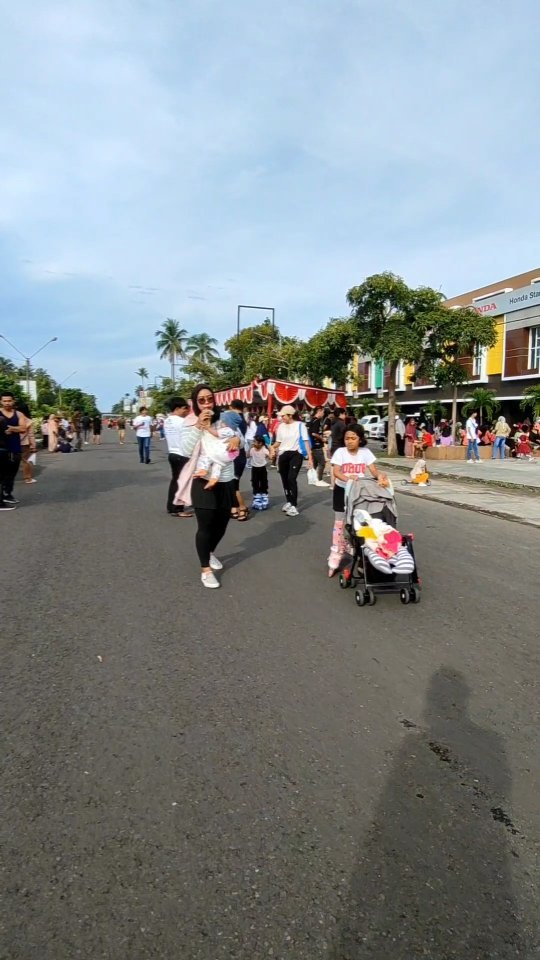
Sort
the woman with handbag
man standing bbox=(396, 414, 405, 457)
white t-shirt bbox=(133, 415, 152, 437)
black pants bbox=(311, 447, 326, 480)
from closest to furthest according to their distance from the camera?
1. the woman with handbag
2. black pants bbox=(311, 447, 326, 480)
3. white t-shirt bbox=(133, 415, 152, 437)
4. man standing bbox=(396, 414, 405, 457)

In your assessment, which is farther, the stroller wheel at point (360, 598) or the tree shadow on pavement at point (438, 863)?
the stroller wheel at point (360, 598)

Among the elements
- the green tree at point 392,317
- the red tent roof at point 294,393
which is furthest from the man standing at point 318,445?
the green tree at point 392,317

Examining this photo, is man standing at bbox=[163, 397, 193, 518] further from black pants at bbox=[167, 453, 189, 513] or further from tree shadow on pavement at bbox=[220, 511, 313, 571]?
tree shadow on pavement at bbox=[220, 511, 313, 571]

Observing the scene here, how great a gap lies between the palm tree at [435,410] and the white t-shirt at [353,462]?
32426 millimetres

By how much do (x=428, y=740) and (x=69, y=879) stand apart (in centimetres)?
176

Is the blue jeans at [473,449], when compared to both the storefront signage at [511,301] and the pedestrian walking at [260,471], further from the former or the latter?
the pedestrian walking at [260,471]

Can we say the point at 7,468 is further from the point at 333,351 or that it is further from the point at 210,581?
the point at 333,351

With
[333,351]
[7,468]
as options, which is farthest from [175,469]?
[333,351]

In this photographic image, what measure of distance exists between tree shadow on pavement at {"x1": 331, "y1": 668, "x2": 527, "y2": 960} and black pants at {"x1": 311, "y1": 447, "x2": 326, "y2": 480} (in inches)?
474

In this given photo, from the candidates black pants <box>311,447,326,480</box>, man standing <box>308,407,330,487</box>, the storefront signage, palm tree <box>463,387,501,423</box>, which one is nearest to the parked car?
palm tree <box>463,387,501,423</box>

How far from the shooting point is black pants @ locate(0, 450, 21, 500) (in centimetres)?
1059

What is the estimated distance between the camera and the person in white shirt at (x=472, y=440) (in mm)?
23203

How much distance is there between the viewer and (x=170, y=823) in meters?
2.49

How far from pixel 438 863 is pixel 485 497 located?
11.9m
